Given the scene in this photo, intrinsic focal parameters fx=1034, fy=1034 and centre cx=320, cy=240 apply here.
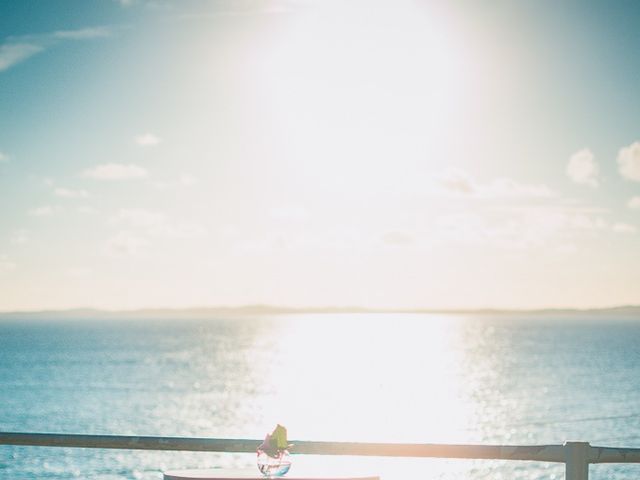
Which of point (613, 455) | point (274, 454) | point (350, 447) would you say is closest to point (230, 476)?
point (274, 454)

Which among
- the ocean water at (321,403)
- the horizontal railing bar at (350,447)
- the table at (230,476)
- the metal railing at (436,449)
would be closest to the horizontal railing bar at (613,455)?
the metal railing at (436,449)

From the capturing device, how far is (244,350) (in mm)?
170000

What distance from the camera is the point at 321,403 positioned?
96.2m

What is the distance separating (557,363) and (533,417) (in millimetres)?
56545

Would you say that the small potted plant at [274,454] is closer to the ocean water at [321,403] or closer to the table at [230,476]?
the table at [230,476]

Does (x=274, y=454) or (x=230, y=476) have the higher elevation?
A: (x=274, y=454)

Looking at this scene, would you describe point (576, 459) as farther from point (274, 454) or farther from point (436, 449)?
point (274, 454)

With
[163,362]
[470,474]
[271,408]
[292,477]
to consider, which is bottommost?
[292,477]

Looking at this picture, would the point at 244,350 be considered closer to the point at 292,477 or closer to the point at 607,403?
the point at 607,403

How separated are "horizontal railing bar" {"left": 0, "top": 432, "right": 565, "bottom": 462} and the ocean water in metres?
46.3

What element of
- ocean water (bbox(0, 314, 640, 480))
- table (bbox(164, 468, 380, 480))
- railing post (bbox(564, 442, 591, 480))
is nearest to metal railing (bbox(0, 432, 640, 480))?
railing post (bbox(564, 442, 591, 480))

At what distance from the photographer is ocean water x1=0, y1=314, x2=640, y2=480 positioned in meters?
59.3

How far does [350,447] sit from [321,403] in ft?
304

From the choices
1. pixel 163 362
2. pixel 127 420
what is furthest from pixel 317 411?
pixel 163 362
